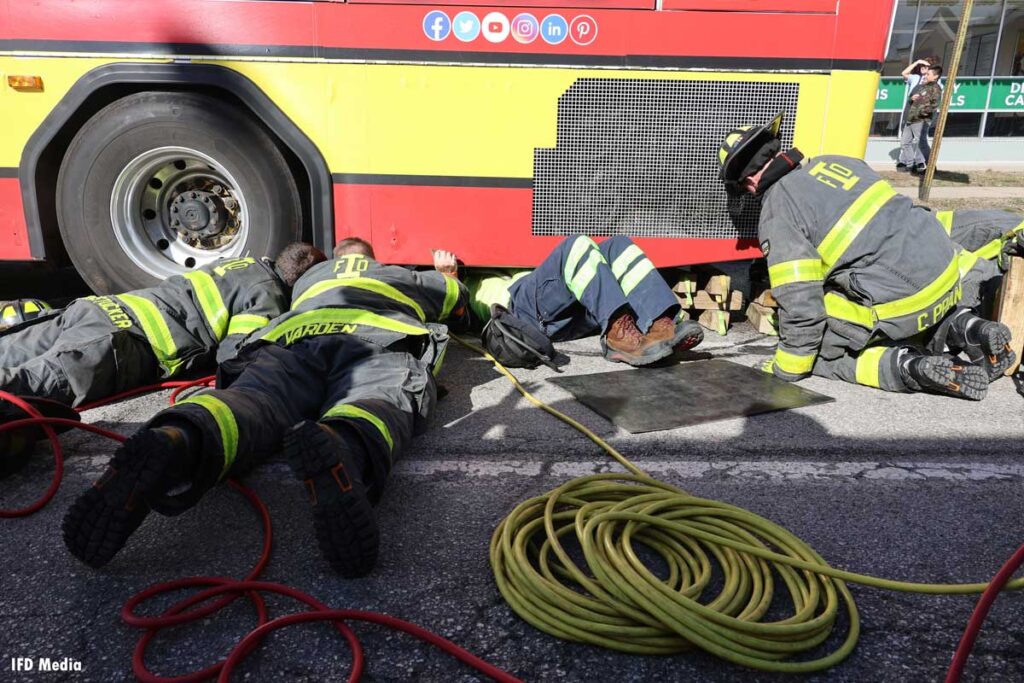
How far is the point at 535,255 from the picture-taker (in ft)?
14.3

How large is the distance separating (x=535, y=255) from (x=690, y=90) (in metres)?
1.29

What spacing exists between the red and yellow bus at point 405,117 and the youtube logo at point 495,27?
0.01 m

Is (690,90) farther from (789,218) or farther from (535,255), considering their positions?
(535,255)

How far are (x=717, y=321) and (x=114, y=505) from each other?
3.75 m

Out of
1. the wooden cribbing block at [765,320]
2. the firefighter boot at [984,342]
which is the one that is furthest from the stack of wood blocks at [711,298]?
the firefighter boot at [984,342]

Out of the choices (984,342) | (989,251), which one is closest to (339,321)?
(984,342)

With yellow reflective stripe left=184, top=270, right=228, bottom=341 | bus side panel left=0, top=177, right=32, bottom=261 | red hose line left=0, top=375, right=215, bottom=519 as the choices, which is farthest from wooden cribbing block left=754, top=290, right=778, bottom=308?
bus side panel left=0, top=177, right=32, bottom=261

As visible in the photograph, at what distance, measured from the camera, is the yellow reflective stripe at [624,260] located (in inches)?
158

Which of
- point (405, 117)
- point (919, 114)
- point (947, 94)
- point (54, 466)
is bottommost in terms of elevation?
point (54, 466)

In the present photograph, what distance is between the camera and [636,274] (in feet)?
13.0

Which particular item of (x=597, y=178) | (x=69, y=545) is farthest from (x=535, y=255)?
→ (x=69, y=545)

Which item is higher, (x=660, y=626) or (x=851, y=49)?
(x=851, y=49)

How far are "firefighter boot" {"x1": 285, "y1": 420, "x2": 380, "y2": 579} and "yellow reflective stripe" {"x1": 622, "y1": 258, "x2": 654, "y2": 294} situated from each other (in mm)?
2387

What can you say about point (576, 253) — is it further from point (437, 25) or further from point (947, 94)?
point (947, 94)
